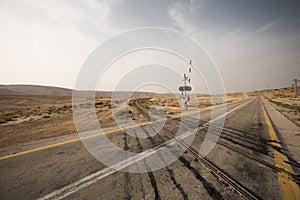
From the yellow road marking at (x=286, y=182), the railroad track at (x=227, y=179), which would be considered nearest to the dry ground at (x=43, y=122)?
the railroad track at (x=227, y=179)

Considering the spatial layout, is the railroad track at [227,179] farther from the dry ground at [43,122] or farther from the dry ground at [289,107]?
the dry ground at [289,107]

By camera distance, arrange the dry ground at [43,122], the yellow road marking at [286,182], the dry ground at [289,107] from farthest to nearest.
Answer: the dry ground at [289,107]
the dry ground at [43,122]
the yellow road marking at [286,182]

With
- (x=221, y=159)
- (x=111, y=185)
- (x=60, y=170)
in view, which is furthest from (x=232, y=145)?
(x=60, y=170)

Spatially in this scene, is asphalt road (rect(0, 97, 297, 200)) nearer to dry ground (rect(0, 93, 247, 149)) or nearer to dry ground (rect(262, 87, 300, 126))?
dry ground (rect(0, 93, 247, 149))

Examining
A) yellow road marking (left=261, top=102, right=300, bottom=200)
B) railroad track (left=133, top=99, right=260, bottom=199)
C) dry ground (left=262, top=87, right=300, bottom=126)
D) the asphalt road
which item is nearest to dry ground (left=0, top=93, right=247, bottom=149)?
the asphalt road

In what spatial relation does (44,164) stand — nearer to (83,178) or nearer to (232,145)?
(83,178)

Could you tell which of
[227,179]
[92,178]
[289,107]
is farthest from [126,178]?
[289,107]

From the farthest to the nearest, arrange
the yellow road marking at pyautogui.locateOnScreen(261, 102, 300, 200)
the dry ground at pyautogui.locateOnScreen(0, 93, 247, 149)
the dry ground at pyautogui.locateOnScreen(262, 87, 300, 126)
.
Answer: the dry ground at pyautogui.locateOnScreen(262, 87, 300, 126) < the dry ground at pyautogui.locateOnScreen(0, 93, 247, 149) < the yellow road marking at pyautogui.locateOnScreen(261, 102, 300, 200)

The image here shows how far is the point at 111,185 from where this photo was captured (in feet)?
7.32

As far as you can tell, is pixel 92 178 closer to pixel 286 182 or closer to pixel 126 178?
pixel 126 178

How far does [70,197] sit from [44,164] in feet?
4.84

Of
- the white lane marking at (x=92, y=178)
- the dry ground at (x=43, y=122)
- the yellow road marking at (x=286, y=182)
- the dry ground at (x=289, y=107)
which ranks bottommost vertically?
the dry ground at (x=43, y=122)

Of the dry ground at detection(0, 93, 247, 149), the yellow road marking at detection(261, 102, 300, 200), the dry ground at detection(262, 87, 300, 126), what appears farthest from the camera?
the dry ground at detection(262, 87, 300, 126)

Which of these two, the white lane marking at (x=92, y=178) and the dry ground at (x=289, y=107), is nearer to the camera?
the white lane marking at (x=92, y=178)
